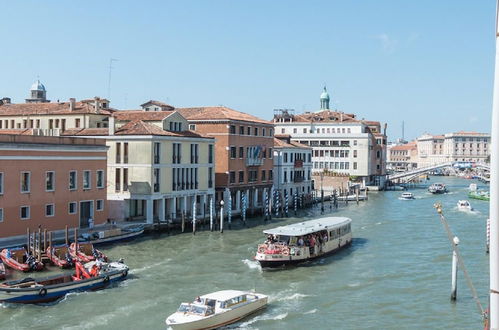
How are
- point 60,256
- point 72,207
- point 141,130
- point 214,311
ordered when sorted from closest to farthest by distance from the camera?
point 214,311 < point 60,256 < point 72,207 < point 141,130

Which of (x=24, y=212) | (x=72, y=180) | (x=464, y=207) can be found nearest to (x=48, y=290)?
(x=24, y=212)

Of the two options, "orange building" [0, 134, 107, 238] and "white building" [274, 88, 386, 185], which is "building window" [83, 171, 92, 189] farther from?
"white building" [274, 88, 386, 185]

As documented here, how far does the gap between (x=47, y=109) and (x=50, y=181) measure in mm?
19817

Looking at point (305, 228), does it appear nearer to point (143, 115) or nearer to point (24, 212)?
point (24, 212)

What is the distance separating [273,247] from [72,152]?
1284 centimetres

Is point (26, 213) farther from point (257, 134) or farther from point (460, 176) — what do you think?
point (460, 176)

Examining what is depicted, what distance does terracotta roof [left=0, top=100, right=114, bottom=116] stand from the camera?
47.9 meters

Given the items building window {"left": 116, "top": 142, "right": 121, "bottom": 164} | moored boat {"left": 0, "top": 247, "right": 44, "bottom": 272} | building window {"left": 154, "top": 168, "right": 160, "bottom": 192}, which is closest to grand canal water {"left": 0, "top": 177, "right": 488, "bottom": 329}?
building window {"left": 154, "top": 168, "right": 160, "bottom": 192}

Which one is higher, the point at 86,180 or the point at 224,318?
the point at 86,180

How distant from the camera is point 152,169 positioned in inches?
1508

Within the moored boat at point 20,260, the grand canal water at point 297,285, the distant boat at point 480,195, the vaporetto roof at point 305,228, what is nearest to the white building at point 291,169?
the grand canal water at point 297,285

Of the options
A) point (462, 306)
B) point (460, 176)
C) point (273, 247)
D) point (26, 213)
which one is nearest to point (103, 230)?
point (26, 213)

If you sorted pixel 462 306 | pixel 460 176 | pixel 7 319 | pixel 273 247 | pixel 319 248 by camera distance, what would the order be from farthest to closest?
pixel 460 176 → pixel 319 248 → pixel 273 247 → pixel 462 306 → pixel 7 319

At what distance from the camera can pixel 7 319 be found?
19000 mm
